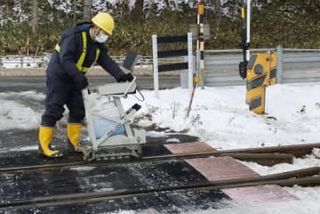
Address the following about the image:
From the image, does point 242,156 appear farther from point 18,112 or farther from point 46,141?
point 18,112

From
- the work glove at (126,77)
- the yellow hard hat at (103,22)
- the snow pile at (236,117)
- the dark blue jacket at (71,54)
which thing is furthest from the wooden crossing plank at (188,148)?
the yellow hard hat at (103,22)

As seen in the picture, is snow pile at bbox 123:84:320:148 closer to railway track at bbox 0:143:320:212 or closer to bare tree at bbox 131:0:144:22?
railway track at bbox 0:143:320:212

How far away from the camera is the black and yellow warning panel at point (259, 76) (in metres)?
10.2

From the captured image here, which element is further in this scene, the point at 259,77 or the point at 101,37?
the point at 259,77

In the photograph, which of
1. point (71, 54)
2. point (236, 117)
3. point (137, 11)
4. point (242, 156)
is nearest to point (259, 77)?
point (236, 117)

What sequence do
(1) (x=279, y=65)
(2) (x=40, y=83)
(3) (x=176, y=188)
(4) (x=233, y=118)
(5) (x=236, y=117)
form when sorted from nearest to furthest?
(3) (x=176, y=188) < (4) (x=233, y=118) < (5) (x=236, y=117) < (1) (x=279, y=65) < (2) (x=40, y=83)

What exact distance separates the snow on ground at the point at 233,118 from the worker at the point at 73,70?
1.54 feet

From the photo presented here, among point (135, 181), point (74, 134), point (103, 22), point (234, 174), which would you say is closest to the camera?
point (135, 181)

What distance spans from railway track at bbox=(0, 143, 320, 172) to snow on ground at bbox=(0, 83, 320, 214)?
0.44 ft

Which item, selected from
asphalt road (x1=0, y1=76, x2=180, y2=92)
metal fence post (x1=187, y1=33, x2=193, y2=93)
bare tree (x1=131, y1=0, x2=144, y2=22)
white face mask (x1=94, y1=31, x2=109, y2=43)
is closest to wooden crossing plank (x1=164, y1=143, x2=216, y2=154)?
white face mask (x1=94, y1=31, x2=109, y2=43)

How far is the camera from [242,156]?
7.54 meters

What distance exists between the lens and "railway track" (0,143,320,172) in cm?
711

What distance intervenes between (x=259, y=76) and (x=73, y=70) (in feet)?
14.1

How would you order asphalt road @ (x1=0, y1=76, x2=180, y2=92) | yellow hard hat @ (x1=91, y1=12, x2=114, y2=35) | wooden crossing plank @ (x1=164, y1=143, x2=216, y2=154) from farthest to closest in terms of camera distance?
1. asphalt road @ (x1=0, y1=76, x2=180, y2=92)
2. wooden crossing plank @ (x1=164, y1=143, x2=216, y2=154)
3. yellow hard hat @ (x1=91, y1=12, x2=114, y2=35)
